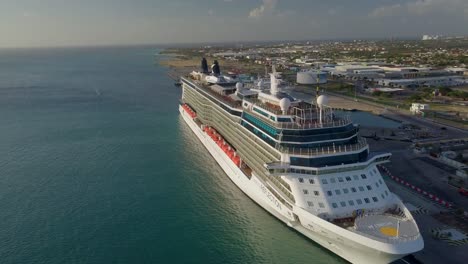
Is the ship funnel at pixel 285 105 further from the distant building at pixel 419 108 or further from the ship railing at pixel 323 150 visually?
the distant building at pixel 419 108

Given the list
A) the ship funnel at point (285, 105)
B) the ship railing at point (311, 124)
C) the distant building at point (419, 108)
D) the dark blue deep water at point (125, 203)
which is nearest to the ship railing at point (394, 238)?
the dark blue deep water at point (125, 203)

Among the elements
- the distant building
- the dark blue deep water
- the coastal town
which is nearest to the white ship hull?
the dark blue deep water

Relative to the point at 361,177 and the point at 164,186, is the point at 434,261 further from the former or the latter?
the point at 164,186

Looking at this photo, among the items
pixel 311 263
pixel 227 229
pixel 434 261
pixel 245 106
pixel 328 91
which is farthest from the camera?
pixel 328 91

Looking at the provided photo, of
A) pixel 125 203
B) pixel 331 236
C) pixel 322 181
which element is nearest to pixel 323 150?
pixel 322 181

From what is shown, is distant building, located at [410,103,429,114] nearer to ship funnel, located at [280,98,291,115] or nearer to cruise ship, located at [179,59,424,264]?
cruise ship, located at [179,59,424,264]

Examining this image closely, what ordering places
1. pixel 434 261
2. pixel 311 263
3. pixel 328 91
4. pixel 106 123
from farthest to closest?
pixel 328 91
pixel 106 123
pixel 311 263
pixel 434 261

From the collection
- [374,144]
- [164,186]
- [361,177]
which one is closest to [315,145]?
[361,177]
